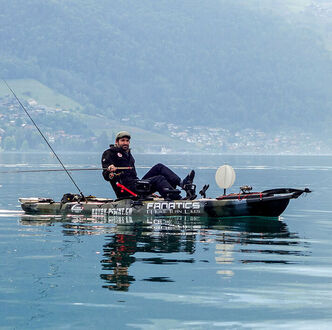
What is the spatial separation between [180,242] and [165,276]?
467 centimetres

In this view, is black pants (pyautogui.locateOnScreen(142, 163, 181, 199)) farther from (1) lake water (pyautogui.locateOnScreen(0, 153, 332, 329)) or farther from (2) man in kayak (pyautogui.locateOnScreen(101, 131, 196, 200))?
(1) lake water (pyautogui.locateOnScreen(0, 153, 332, 329))

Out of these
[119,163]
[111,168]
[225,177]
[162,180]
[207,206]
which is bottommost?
[207,206]

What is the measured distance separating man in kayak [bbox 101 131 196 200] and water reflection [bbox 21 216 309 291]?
3.18 ft

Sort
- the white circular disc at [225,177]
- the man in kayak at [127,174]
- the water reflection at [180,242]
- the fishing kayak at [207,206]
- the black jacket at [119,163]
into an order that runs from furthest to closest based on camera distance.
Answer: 1. the white circular disc at [225,177]
2. the black jacket at [119,163]
3. the man in kayak at [127,174]
4. the fishing kayak at [207,206]
5. the water reflection at [180,242]

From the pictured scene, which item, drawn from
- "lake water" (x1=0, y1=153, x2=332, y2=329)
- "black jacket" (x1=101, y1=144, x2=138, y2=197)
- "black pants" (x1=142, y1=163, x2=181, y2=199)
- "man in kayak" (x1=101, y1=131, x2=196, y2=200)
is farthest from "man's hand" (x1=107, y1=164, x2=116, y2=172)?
"lake water" (x1=0, y1=153, x2=332, y2=329)

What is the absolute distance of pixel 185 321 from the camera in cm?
1144

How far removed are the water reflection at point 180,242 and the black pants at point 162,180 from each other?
3.07 feet

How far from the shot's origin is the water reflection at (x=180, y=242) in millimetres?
15700

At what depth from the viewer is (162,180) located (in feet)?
79.8

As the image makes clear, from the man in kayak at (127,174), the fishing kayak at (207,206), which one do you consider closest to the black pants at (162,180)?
the man in kayak at (127,174)

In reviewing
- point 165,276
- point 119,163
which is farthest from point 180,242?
point 119,163

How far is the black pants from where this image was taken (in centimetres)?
2428

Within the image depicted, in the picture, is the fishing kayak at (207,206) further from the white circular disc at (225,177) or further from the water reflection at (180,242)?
the white circular disc at (225,177)

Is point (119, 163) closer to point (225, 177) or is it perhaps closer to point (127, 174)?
→ point (127, 174)
